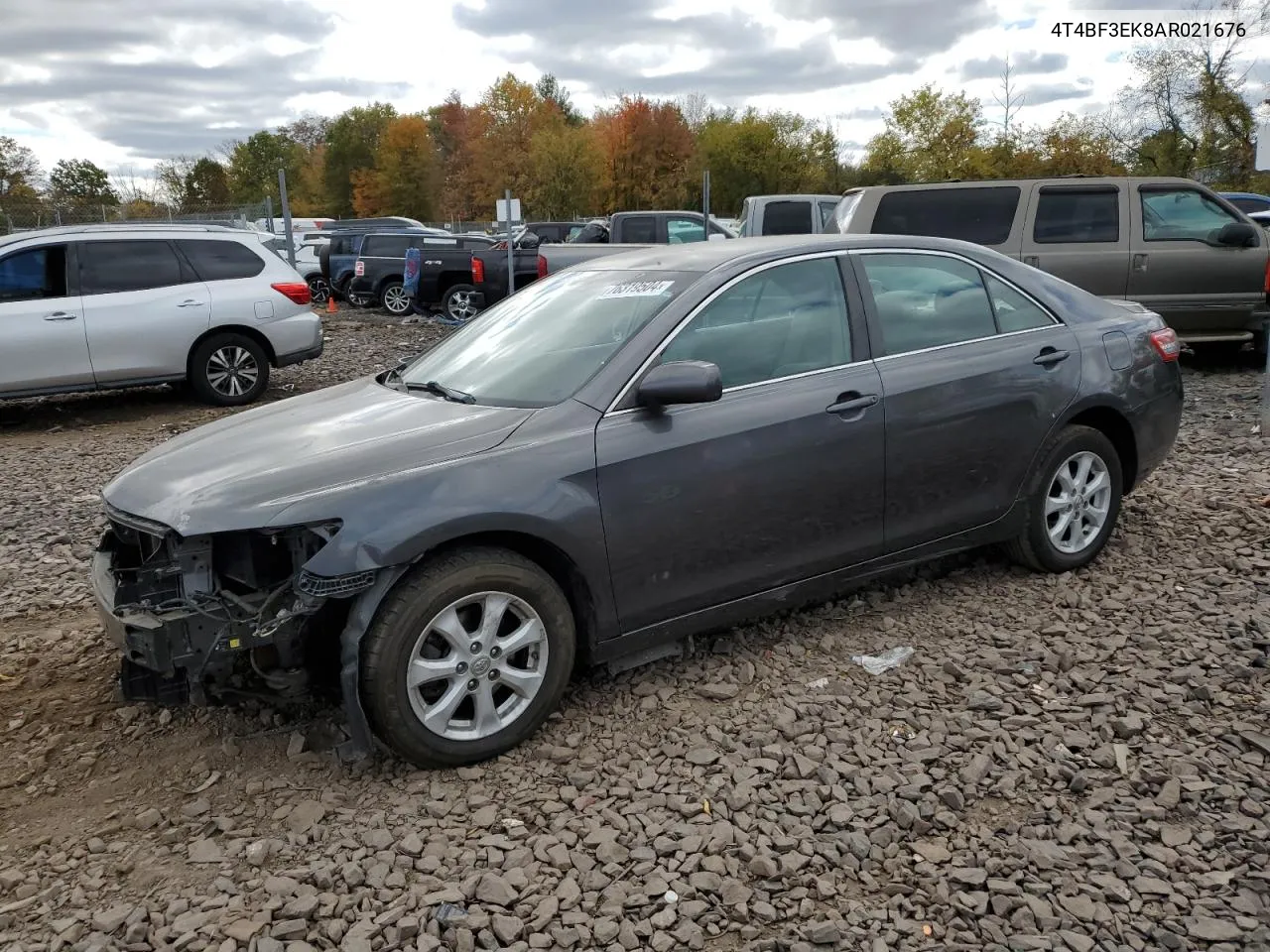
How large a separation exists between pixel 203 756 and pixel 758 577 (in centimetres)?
206

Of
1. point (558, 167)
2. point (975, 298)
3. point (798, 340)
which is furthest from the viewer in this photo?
point (558, 167)

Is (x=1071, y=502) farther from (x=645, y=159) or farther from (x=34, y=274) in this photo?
(x=645, y=159)

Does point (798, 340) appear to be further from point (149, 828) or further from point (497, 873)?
point (149, 828)

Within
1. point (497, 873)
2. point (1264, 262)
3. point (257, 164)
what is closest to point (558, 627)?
point (497, 873)

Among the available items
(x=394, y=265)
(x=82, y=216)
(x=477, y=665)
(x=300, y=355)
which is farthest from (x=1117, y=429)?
(x=82, y=216)

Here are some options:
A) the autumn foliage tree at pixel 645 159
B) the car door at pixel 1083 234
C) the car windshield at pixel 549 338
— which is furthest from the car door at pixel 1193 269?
the autumn foliage tree at pixel 645 159

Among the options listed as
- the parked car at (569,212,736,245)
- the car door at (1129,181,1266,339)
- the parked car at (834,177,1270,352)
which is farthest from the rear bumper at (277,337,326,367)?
the car door at (1129,181,1266,339)

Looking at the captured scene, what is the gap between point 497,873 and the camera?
2.92m

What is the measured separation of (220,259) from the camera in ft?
34.6

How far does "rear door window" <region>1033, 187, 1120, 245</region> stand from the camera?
33.5 feet

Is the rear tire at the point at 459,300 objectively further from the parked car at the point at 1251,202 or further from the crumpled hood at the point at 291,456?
the parked car at the point at 1251,202

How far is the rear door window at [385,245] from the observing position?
21084mm

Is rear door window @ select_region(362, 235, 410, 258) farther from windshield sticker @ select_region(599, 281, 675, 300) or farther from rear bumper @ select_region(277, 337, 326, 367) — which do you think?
windshield sticker @ select_region(599, 281, 675, 300)

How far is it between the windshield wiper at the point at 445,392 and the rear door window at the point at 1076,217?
7.88m
